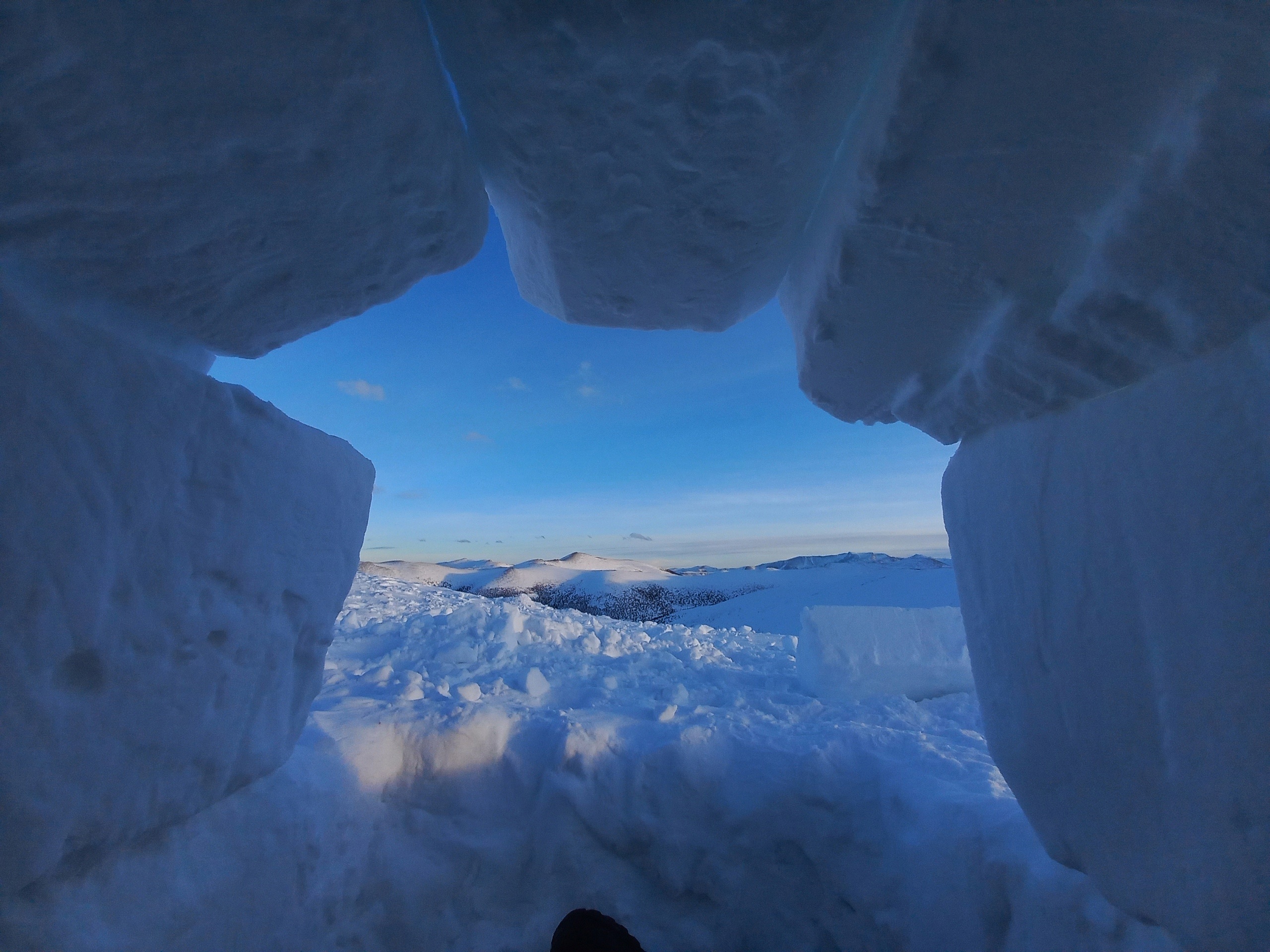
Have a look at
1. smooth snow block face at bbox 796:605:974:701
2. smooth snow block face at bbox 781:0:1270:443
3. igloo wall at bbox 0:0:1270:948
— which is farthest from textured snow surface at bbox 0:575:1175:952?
smooth snow block face at bbox 781:0:1270:443

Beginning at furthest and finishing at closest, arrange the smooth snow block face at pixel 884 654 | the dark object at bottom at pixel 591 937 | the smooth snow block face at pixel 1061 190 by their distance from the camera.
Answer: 1. the smooth snow block face at pixel 884 654
2. the dark object at bottom at pixel 591 937
3. the smooth snow block face at pixel 1061 190

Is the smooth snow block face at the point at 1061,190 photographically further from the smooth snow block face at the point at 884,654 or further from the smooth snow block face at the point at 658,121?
the smooth snow block face at the point at 884,654

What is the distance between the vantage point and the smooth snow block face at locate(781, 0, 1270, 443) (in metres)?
0.73

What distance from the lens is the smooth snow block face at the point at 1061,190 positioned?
2.41 ft

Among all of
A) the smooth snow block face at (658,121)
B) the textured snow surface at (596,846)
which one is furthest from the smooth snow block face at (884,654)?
the smooth snow block face at (658,121)

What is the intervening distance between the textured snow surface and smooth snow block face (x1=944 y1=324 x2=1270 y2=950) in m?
0.25

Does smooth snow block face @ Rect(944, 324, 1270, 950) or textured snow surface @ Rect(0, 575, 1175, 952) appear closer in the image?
smooth snow block face @ Rect(944, 324, 1270, 950)

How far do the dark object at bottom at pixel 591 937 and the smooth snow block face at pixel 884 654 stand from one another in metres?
2.43

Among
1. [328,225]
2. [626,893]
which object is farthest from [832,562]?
[328,225]

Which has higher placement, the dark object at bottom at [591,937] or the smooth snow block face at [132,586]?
the smooth snow block face at [132,586]

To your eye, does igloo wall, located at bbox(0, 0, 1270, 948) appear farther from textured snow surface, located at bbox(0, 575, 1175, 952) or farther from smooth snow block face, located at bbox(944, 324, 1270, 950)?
textured snow surface, located at bbox(0, 575, 1175, 952)

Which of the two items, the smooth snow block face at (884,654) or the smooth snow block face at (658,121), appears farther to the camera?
the smooth snow block face at (884,654)

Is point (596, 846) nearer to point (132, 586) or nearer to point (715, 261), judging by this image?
point (132, 586)

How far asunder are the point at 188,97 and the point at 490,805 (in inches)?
99.0
